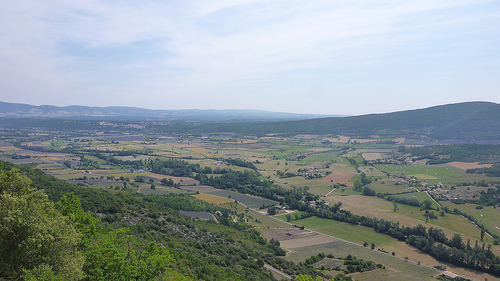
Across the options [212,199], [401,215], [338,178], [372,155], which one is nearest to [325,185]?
[338,178]

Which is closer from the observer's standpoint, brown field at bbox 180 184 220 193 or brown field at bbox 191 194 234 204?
brown field at bbox 191 194 234 204

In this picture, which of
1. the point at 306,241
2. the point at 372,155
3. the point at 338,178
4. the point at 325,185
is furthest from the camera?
the point at 372,155

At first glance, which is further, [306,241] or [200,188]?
[200,188]

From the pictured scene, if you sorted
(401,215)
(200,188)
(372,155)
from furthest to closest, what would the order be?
(372,155) < (200,188) < (401,215)

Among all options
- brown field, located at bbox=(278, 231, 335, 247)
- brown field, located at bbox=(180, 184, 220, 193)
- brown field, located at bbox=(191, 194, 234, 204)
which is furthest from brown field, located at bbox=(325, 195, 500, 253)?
brown field, located at bbox=(180, 184, 220, 193)

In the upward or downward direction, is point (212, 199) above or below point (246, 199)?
above

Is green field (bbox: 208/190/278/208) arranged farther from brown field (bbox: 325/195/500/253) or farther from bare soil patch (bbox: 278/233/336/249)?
bare soil patch (bbox: 278/233/336/249)

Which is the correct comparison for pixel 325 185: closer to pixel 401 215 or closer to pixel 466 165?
pixel 401 215

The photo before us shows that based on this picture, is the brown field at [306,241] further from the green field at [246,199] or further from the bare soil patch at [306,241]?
the green field at [246,199]

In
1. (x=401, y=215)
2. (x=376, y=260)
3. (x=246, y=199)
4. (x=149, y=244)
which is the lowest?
(x=376, y=260)
